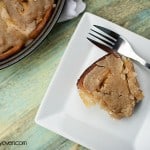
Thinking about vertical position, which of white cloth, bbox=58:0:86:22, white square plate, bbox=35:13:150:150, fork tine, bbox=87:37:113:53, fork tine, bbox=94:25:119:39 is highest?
white cloth, bbox=58:0:86:22

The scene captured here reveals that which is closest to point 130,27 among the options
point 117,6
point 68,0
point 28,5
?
point 117,6

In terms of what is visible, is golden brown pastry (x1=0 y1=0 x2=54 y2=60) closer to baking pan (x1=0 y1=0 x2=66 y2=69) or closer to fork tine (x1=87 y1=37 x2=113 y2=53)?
baking pan (x1=0 y1=0 x2=66 y2=69)

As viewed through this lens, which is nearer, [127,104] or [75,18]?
[127,104]

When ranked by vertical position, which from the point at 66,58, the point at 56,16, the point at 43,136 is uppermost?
the point at 56,16

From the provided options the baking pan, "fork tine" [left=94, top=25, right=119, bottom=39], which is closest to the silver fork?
"fork tine" [left=94, top=25, right=119, bottom=39]

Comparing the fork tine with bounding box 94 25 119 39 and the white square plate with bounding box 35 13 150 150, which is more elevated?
the fork tine with bounding box 94 25 119 39

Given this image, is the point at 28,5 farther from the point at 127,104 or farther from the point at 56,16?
the point at 127,104

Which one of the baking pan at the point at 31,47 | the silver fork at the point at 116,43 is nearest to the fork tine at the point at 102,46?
the silver fork at the point at 116,43
